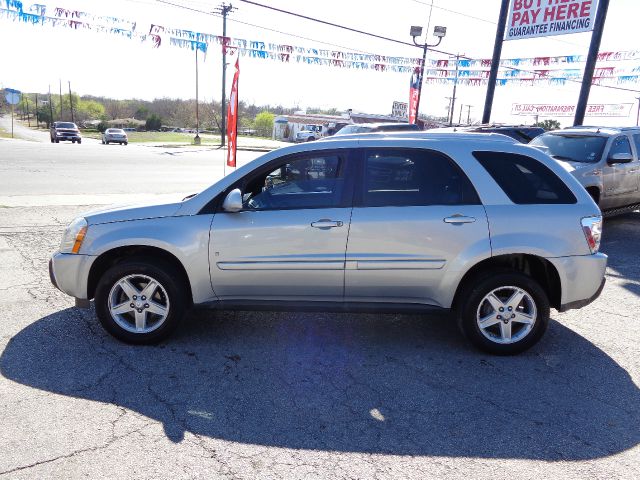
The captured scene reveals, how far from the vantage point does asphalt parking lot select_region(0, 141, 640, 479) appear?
9.00 feet

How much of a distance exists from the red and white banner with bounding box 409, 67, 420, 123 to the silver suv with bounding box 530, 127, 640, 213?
1425cm

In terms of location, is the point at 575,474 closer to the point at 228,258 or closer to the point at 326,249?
the point at 326,249

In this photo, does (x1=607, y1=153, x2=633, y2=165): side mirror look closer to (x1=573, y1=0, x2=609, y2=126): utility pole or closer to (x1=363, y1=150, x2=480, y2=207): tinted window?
(x1=363, y1=150, x2=480, y2=207): tinted window

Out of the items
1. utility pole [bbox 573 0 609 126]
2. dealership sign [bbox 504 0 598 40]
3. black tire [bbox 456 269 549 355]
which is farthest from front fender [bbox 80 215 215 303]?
dealership sign [bbox 504 0 598 40]

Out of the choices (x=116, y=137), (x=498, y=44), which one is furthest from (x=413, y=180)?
(x=116, y=137)

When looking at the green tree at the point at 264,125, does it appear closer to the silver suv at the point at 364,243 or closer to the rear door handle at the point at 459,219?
the silver suv at the point at 364,243

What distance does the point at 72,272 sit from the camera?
405 centimetres

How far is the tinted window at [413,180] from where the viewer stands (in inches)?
157

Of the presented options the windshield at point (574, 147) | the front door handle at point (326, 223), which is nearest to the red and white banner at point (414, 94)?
the windshield at point (574, 147)

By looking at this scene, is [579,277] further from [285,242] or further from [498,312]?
[285,242]

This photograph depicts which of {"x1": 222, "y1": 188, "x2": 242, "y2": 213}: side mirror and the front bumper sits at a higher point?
{"x1": 222, "y1": 188, "x2": 242, "y2": 213}: side mirror

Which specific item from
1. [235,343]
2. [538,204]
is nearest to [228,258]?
[235,343]

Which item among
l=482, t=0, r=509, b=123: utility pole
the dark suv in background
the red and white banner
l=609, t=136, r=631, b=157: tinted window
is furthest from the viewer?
the dark suv in background

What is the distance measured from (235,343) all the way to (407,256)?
161 centimetres
